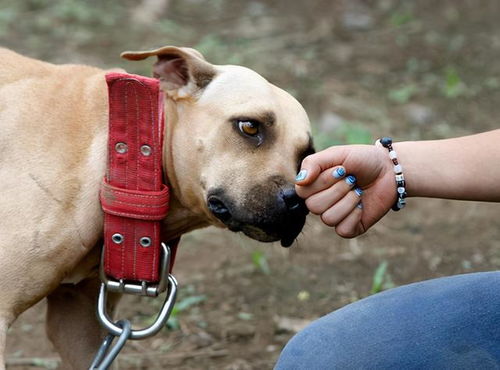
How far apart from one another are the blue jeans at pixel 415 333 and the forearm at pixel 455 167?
0.95ft

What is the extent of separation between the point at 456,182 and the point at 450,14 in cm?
685

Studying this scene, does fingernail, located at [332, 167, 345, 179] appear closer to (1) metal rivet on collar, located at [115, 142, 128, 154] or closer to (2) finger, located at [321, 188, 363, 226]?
(2) finger, located at [321, 188, 363, 226]

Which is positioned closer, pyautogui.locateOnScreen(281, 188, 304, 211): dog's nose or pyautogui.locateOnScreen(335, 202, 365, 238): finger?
pyautogui.locateOnScreen(335, 202, 365, 238): finger

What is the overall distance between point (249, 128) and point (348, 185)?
0.55 metres

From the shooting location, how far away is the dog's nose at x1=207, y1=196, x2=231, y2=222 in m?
3.13

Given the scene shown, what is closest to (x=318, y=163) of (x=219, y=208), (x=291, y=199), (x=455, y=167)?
(x=291, y=199)

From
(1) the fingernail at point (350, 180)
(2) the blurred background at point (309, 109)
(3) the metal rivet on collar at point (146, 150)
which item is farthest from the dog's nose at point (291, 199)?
(2) the blurred background at point (309, 109)

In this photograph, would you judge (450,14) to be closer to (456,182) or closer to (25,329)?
(25,329)

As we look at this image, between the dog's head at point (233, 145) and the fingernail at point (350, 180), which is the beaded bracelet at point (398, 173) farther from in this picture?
the dog's head at point (233, 145)

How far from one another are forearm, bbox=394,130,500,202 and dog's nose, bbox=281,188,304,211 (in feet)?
1.35

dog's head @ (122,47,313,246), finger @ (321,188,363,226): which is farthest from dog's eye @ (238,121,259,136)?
finger @ (321,188,363,226)

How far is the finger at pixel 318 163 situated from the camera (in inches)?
108

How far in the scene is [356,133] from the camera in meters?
6.30

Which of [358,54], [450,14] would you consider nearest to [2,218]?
[358,54]
